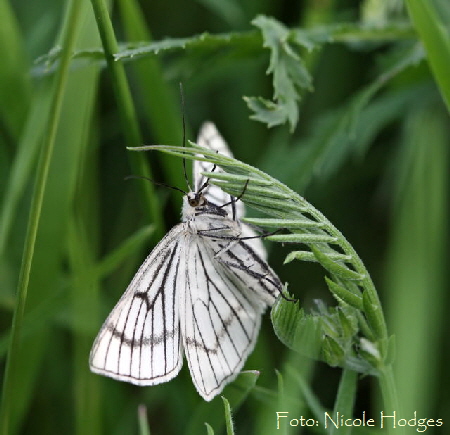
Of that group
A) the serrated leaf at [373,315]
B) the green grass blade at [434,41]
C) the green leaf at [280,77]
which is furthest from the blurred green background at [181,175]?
→ the serrated leaf at [373,315]

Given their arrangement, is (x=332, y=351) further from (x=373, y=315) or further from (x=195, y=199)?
(x=195, y=199)

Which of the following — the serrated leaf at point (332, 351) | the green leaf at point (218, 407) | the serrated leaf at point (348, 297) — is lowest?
the green leaf at point (218, 407)

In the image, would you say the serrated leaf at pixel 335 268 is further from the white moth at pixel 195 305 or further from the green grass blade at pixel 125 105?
the green grass blade at pixel 125 105

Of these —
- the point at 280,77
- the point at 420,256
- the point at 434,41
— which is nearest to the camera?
the point at 434,41

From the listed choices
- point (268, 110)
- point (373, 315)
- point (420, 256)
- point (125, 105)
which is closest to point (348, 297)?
point (373, 315)

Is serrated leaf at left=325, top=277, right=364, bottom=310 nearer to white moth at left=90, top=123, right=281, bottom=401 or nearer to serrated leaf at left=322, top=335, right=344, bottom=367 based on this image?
serrated leaf at left=322, top=335, right=344, bottom=367

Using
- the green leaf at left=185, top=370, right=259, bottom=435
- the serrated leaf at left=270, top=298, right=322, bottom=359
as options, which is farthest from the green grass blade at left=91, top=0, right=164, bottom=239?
the serrated leaf at left=270, top=298, right=322, bottom=359

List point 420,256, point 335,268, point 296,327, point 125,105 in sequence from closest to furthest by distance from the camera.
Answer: point 335,268 < point 296,327 < point 125,105 < point 420,256
